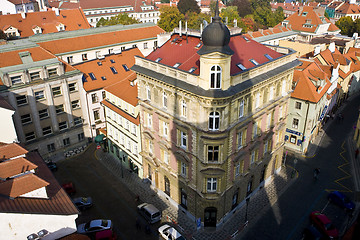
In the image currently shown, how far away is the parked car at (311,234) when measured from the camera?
42.2m

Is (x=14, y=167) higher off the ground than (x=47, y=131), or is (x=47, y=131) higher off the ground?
(x=14, y=167)

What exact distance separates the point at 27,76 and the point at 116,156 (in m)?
22.4

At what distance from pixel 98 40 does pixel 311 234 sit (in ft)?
209

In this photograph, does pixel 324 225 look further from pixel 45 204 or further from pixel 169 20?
pixel 169 20

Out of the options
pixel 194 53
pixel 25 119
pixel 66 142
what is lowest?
pixel 66 142

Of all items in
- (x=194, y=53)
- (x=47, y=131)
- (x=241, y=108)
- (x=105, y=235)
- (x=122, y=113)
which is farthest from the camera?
(x=47, y=131)

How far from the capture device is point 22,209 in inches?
1127

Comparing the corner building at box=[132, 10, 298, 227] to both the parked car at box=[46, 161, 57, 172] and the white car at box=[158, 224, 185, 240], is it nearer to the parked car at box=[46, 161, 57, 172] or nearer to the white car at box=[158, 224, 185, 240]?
the white car at box=[158, 224, 185, 240]

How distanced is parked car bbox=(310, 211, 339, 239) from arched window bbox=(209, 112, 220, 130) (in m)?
21.9

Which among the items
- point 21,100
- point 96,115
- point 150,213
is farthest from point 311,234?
point 21,100

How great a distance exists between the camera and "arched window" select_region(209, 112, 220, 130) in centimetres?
3679

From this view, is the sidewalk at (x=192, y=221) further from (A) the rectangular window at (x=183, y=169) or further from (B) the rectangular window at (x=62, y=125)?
(B) the rectangular window at (x=62, y=125)

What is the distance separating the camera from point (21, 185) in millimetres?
30688

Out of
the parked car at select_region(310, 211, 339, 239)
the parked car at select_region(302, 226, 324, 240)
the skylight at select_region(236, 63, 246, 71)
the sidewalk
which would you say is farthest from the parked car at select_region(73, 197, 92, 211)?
the parked car at select_region(310, 211, 339, 239)
